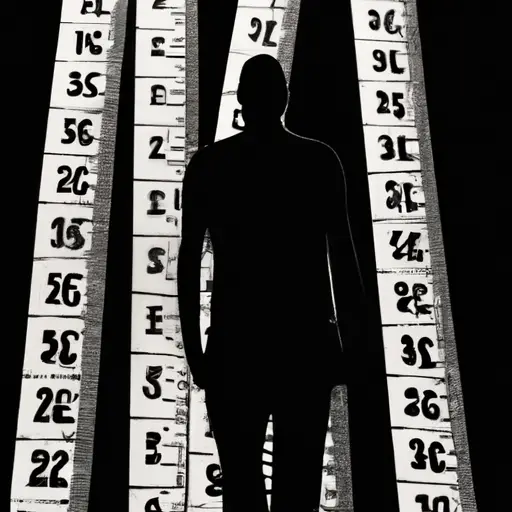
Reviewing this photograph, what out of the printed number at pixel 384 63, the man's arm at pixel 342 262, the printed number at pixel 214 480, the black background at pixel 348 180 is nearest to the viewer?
the man's arm at pixel 342 262

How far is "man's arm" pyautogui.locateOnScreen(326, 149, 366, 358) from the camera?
1.88 metres

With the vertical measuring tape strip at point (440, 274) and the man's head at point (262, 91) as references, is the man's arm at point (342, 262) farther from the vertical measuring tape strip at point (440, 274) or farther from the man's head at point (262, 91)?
the vertical measuring tape strip at point (440, 274)

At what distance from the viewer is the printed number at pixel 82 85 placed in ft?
7.47

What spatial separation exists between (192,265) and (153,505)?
64 cm

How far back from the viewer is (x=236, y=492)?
1787 millimetres

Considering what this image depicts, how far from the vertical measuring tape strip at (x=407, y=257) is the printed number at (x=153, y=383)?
621mm

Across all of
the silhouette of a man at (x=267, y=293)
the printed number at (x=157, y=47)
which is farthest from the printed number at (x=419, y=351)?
the printed number at (x=157, y=47)

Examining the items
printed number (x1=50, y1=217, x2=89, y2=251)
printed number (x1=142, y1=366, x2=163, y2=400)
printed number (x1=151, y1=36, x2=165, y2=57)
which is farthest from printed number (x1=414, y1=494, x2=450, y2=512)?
printed number (x1=151, y1=36, x2=165, y2=57)

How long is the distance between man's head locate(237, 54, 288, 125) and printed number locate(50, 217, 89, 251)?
60 centimetres

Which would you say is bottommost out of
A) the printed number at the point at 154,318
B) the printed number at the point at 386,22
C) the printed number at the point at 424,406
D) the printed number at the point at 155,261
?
the printed number at the point at 424,406

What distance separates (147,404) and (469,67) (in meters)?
1.41

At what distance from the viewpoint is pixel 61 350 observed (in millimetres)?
2074

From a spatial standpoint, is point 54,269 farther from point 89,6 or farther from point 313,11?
point 313,11

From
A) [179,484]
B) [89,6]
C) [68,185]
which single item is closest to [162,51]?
[89,6]
